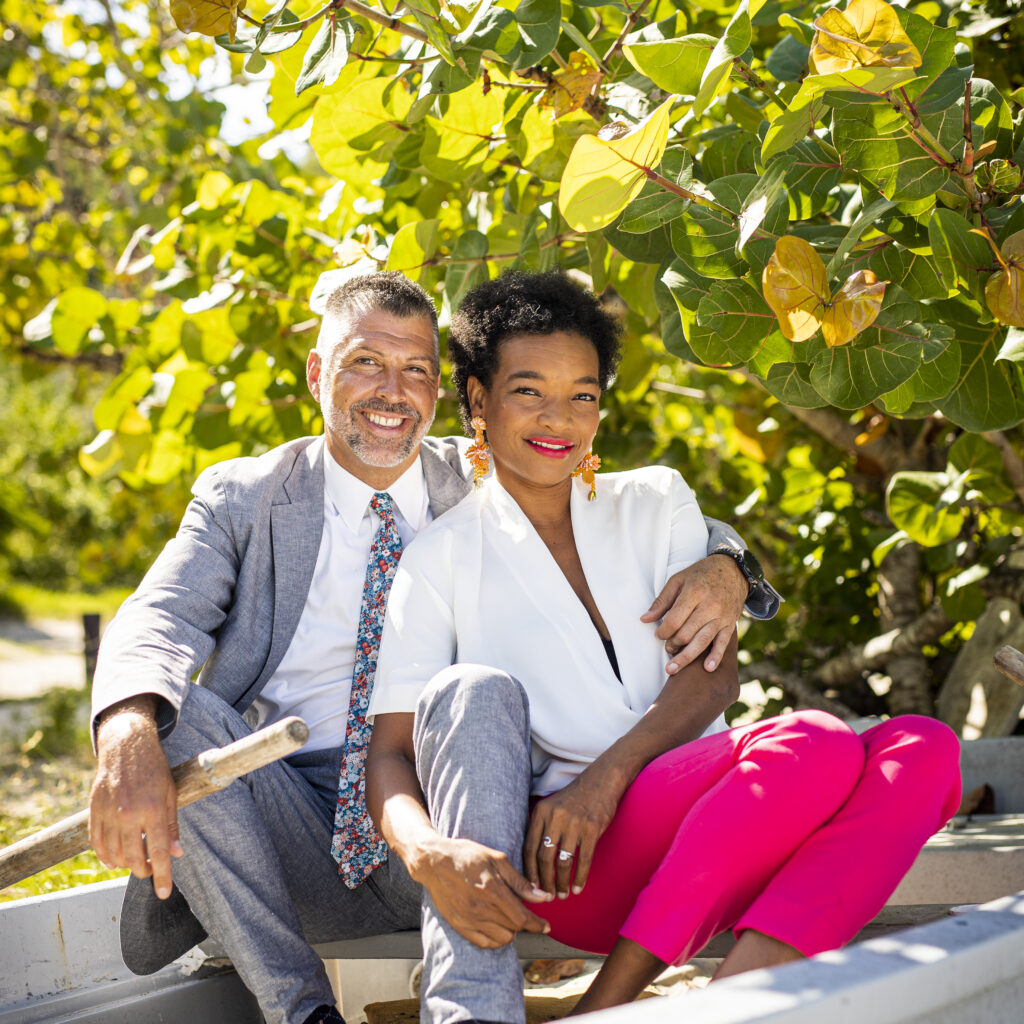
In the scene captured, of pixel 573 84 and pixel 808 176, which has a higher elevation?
pixel 573 84

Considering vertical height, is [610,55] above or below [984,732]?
above

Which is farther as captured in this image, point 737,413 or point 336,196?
point 737,413

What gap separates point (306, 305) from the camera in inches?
131

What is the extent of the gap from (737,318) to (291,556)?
102cm

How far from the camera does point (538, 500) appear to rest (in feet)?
7.60

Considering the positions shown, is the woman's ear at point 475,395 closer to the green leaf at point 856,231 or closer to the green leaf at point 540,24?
the green leaf at point 540,24

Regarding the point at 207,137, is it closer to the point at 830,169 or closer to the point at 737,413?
the point at 737,413

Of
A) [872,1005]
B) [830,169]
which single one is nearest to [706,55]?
[830,169]

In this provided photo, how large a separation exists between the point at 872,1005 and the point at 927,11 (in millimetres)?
2308

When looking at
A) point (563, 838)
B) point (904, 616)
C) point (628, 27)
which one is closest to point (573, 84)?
point (628, 27)


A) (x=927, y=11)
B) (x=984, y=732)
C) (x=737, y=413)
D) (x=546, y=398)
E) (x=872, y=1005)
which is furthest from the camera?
(x=737, y=413)

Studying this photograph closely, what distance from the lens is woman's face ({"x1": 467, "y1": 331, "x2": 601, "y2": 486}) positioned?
7.39 feet

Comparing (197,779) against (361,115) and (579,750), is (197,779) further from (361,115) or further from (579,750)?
(361,115)

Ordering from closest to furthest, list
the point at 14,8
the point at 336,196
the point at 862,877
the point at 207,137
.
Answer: the point at 862,877
the point at 336,196
the point at 207,137
the point at 14,8
